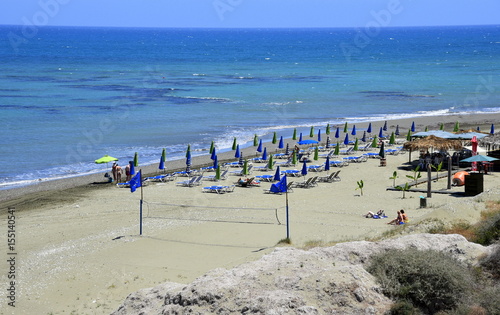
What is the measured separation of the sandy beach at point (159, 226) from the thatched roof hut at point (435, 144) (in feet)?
4.18

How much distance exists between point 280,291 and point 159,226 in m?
10.4

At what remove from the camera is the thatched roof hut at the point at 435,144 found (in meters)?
27.8

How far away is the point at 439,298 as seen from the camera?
1029 centimetres

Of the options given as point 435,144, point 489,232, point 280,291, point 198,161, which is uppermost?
point 435,144

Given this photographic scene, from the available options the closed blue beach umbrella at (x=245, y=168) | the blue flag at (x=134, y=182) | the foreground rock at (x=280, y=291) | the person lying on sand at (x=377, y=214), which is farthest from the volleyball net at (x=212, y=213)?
the foreground rock at (x=280, y=291)

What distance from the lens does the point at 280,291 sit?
1005 centimetres

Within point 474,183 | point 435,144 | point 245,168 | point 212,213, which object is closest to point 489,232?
point 474,183

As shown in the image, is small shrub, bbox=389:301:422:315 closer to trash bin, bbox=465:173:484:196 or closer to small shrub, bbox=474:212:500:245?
small shrub, bbox=474:212:500:245

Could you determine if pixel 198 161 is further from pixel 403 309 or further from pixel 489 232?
pixel 403 309

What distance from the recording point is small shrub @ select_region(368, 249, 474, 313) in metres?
10.2

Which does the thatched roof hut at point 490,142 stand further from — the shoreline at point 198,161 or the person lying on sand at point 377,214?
the person lying on sand at point 377,214

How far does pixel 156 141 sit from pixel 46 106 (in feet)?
57.2

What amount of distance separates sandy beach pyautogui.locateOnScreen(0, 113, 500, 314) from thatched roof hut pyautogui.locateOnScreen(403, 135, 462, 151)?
1275mm

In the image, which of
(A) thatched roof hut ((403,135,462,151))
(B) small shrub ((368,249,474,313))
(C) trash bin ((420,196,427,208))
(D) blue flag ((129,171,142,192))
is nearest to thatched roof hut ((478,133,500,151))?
(A) thatched roof hut ((403,135,462,151))
